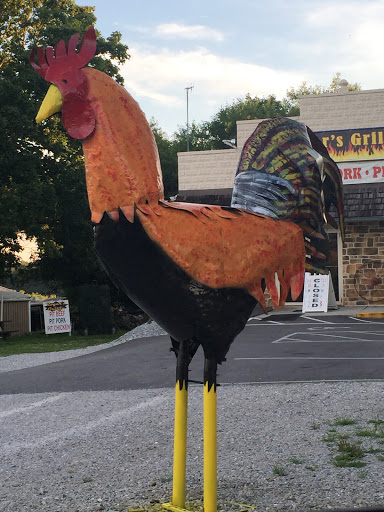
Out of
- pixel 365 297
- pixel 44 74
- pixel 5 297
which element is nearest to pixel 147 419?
pixel 44 74

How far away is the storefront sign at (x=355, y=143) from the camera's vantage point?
72.8 ft

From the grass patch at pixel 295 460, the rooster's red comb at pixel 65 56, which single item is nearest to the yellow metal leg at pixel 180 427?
the grass patch at pixel 295 460

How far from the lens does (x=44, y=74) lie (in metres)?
4.36

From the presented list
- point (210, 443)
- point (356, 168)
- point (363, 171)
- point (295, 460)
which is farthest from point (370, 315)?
point (210, 443)

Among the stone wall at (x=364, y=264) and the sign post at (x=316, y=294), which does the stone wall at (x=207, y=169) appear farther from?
the sign post at (x=316, y=294)

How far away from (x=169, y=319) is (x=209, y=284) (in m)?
0.38

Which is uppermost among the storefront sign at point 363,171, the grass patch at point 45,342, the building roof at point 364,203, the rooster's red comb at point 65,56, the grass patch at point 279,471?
the storefront sign at point 363,171

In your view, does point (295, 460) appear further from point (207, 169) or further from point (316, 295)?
point (207, 169)

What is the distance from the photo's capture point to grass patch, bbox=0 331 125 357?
19.2 m

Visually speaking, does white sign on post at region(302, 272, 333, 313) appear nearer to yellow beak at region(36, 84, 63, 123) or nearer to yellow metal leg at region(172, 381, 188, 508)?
yellow metal leg at region(172, 381, 188, 508)

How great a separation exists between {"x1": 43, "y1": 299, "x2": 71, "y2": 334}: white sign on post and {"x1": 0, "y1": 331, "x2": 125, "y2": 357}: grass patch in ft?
1.01

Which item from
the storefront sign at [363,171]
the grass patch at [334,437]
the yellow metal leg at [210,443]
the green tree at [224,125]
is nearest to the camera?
the yellow metal leg at [210,443]

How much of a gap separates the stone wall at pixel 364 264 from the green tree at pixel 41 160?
9.79m

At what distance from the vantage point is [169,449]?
723cm
